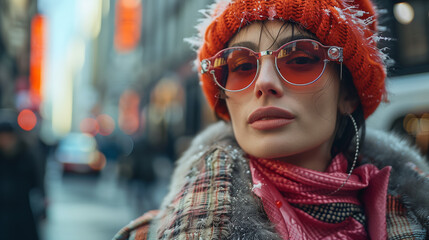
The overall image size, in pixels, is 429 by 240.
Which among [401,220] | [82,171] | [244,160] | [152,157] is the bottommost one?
[82,171]

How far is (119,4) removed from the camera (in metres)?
34.3

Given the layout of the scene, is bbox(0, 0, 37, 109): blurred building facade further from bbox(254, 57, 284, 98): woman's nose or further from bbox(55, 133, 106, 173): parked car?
bbox(254, 57, 284, 98): woman's nose

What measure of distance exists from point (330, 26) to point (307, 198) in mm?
629

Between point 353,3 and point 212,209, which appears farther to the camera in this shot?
point 353,3

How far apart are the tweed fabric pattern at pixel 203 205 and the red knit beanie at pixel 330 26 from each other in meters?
0.36

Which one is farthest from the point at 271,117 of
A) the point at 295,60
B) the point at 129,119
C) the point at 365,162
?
the point at 129,119

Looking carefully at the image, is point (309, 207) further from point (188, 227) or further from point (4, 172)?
point (4, 172)

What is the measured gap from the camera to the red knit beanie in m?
1.43

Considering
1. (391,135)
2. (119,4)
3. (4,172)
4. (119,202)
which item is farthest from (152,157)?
(119,4)

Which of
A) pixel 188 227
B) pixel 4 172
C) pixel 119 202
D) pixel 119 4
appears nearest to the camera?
pixel 188 227

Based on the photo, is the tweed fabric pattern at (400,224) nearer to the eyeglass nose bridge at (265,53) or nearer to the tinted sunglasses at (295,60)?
the tinted sunglasses at (295,60)

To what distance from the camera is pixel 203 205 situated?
52.5 inches

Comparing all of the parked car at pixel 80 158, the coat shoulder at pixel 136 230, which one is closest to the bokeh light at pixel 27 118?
the parked car at pixel 80 158

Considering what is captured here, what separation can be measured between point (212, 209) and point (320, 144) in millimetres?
514
